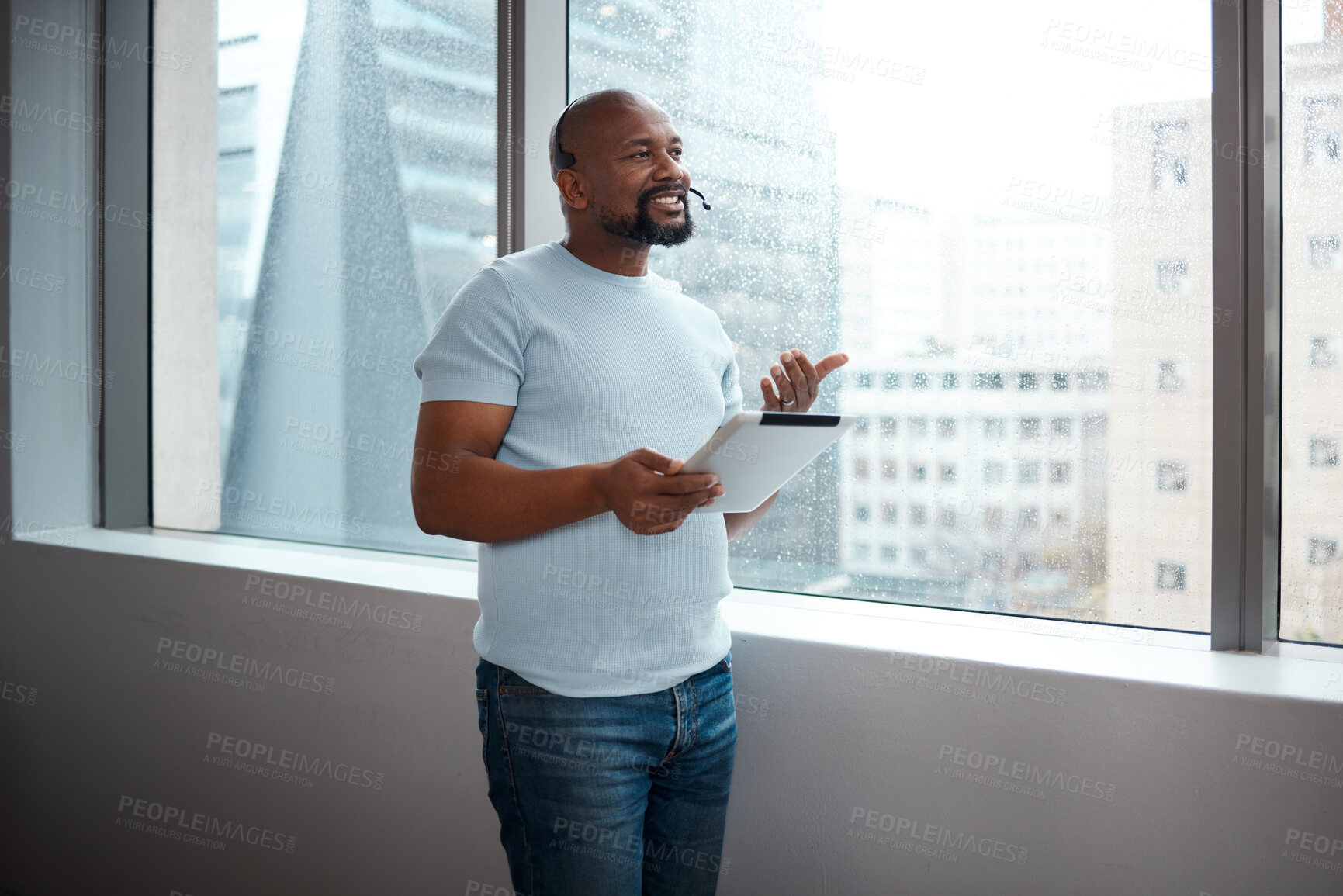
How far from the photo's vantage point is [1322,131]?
1355 mm

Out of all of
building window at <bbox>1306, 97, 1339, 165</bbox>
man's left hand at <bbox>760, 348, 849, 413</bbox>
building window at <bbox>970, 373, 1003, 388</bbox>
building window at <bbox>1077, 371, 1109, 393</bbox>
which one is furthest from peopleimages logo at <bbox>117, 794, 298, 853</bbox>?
building window at <bbox>1306, 97, 1339, 165</bbox>

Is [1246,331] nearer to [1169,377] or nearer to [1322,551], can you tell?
[1169,377]

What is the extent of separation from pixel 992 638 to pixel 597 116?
0.98m

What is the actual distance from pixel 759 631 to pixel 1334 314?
98 centimetres

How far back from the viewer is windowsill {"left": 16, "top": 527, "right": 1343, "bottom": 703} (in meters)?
1.24

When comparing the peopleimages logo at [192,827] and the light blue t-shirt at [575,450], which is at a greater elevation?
the light blue t-shirt at [575,450]

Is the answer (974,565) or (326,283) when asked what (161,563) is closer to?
(326,283)

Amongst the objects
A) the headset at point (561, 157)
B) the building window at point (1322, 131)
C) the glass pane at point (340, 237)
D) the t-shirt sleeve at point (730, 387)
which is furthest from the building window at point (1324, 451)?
the glass pane at point (340, 237)

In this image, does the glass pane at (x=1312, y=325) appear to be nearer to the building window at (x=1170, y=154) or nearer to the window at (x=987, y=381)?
the building window at (x=1170, y=154)

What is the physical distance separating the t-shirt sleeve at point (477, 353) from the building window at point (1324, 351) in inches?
45.6

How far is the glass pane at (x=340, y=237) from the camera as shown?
2.20 metres

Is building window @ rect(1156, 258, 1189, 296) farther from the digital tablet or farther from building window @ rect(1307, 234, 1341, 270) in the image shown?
the digital tablet

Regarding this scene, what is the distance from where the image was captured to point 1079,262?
151cm

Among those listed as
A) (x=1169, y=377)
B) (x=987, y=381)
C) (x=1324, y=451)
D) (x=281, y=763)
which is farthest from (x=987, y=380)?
(x=281, y=763)
